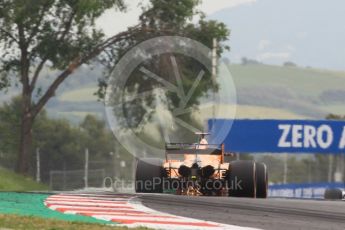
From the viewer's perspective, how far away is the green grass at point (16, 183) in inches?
1250

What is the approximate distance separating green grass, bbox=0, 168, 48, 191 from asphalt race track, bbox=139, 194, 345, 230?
13744 mm

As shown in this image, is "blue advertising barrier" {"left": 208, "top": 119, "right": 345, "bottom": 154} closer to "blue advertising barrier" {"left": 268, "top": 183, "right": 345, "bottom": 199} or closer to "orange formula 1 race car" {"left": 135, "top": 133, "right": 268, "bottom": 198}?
"blue advertising barrier" {"left": 268, "top": 183, "right": 345, "bottom": 199}

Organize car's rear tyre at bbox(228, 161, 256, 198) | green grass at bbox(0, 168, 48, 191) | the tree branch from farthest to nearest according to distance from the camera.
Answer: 1. the tree branch
2. green grass at bbox(0, 168, 48, 191)
3. car's rear tyre at bbox(228, 161, 256, 198)

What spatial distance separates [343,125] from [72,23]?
1468 centimetres

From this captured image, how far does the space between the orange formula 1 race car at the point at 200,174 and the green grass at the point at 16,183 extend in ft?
36.4

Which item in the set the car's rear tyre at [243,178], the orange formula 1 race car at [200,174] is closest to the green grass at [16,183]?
the orange formula 1 race car at [200,174]

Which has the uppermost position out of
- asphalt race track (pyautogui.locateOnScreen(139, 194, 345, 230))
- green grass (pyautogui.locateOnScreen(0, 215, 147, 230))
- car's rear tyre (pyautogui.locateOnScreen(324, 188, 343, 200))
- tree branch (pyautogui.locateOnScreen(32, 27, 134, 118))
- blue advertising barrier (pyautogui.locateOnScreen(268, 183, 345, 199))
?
tree branch (pyautogui.locateOnScreen(32, 27, 134, 118))

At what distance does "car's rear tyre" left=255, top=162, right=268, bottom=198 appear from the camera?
66.0 feet

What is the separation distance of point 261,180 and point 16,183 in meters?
15.8

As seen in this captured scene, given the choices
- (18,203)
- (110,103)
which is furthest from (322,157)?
(18,203)

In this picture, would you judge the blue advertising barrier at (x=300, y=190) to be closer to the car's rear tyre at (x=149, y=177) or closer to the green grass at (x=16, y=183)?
the green grass at (x=16, y=183)

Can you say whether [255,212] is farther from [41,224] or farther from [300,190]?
[300,190]

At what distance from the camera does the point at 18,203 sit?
16297 mm

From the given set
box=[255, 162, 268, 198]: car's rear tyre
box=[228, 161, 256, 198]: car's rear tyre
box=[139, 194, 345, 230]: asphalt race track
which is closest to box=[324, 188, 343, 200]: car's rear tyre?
box=[255, 162, 268, 198]: car's rear tyre
